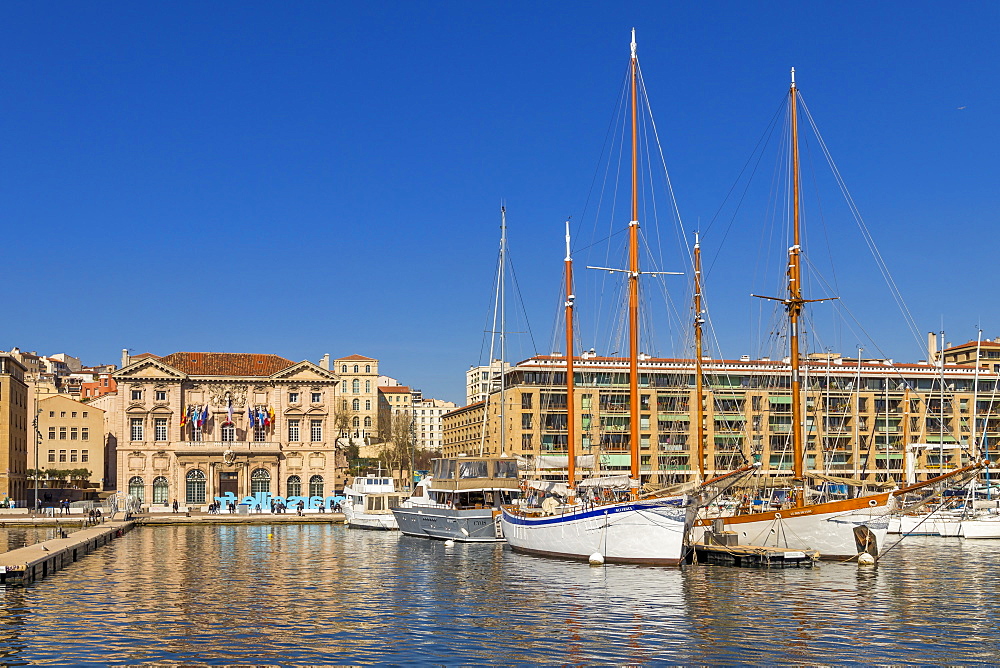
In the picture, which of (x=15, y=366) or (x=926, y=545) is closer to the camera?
(x=926, y=545)

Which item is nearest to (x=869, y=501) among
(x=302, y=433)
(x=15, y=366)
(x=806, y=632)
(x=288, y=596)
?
(x=806, y=632)

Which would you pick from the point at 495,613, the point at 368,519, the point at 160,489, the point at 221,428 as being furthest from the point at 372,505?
the point at 495,613

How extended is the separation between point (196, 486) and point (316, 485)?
1217 cm

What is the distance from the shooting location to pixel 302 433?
121375mm

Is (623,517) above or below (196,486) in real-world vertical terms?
above

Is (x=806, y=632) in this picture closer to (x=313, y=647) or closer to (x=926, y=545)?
(x=313, y=647)

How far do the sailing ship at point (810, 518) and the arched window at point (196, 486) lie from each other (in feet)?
235

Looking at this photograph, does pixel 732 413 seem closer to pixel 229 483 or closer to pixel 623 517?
pixel 229 483

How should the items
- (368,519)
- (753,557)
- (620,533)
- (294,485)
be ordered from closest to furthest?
(753,557), (620,533), (368,519), (294,485)

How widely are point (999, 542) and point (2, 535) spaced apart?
68558mm

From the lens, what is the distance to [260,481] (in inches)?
4707

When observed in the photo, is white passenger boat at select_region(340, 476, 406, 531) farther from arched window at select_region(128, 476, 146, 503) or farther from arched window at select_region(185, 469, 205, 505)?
arched window at select_region(128, 476, 146, 503)

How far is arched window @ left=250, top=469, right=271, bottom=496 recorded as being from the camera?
11912cm

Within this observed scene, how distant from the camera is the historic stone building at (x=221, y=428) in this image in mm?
117438
